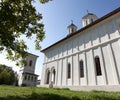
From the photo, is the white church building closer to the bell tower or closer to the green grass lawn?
the green grass lawn

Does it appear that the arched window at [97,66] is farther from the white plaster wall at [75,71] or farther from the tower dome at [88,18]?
the tower dome at [88,18]

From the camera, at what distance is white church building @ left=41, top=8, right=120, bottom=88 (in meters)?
14.6

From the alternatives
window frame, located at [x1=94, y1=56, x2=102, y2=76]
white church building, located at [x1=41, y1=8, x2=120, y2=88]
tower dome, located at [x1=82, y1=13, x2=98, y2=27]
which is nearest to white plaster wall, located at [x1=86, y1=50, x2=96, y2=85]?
white church building, located at [x1=41, y1=8, x2=120, y2=88]

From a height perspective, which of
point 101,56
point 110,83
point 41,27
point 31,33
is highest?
point 41,27

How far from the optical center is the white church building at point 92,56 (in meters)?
14.6

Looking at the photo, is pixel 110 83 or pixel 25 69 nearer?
pixel 110 83

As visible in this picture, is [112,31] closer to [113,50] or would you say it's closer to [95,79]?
[113,50]

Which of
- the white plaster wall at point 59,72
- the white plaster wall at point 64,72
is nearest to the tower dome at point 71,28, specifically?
the white plaster wall at point 59,72

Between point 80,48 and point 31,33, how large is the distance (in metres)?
9.95

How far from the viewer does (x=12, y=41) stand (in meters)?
10.8

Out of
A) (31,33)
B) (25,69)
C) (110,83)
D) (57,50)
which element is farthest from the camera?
(25,69)

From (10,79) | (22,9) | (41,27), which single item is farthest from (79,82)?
(10,79)

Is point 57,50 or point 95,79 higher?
point 57,50

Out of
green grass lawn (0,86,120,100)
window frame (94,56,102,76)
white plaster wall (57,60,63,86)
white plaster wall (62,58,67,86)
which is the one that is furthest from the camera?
white plaster wall (57,60,63,86)
